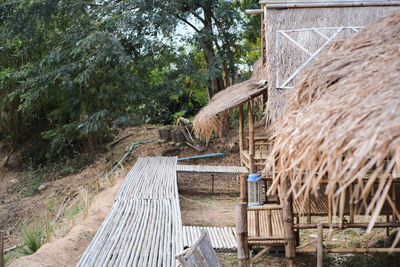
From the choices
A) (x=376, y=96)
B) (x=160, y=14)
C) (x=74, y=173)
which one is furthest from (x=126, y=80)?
(x=376, y=96)

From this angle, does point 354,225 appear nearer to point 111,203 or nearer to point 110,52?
point 111,203

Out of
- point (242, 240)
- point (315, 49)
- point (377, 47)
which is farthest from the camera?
point (315, 49)

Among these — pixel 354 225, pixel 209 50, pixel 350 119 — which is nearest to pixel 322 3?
pixel 354 225

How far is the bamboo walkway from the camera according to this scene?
12.3 ft

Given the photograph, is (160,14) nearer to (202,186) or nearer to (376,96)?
(202,186)

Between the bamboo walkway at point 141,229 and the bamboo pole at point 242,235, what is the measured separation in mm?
579

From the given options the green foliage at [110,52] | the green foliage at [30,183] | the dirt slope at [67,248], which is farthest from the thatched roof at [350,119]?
the green foliage at [30,183]

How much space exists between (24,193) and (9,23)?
4.15 m

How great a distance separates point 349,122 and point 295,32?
13.0ft

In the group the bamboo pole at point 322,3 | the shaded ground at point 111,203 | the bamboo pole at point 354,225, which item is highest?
the bamboo pole at point 322,3

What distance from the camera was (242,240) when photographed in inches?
152

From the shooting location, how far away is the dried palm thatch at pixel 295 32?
5750 mm

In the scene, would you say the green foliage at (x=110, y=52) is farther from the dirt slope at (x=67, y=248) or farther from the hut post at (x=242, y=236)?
the hut post at (x=242, y=236)

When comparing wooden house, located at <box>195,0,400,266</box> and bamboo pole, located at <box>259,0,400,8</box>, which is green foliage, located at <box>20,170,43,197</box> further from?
bamboo pole, located at <box>259,0,400,8</box>
